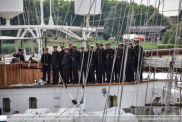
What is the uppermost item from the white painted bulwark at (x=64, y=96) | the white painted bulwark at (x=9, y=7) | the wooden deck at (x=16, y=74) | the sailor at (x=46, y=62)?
the white painted bulwark at (x=9, y=7)

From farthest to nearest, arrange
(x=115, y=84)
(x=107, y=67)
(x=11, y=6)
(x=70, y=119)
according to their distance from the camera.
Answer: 1. (x=11, y=6)
2. (x=107, y=67)
3. (x=115, y=84)
4. (x=70, y=119)

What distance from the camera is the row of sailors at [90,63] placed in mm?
12469

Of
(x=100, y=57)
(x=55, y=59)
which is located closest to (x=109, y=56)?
(x=100, y=57)

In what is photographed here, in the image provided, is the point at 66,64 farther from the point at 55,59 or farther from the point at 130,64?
the point at 130,64

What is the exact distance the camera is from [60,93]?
1247cm

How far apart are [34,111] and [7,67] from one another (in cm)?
314

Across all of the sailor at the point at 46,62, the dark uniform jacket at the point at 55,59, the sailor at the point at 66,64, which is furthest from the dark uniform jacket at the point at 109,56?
the sailor at the point at 46,62

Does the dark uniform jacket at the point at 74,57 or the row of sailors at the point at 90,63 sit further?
the dark uniform jacket at the point at 74,57

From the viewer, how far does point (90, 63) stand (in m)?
12.5

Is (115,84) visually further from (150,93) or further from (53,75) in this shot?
(53,75)

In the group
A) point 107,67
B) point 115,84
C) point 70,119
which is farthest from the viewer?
point 107,67

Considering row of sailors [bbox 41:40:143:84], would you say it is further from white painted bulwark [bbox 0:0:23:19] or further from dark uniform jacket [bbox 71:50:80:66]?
white painted bulwark [bbox 0:0:23:19]

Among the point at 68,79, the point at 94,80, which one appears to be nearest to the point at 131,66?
the point at 94,80

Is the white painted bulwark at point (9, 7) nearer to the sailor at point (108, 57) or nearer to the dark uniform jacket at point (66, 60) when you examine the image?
the dark uniform jacket at point (66, 60)
